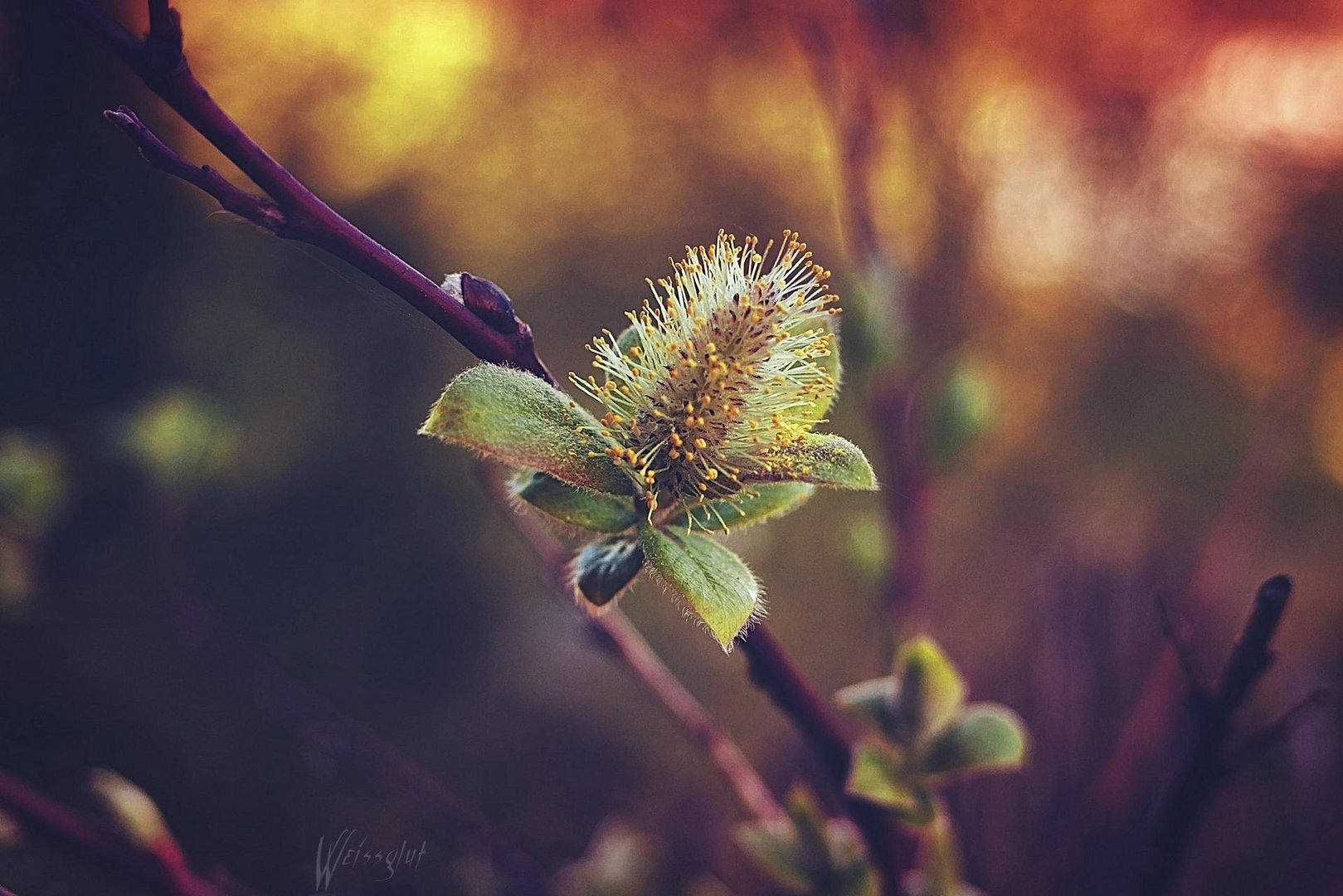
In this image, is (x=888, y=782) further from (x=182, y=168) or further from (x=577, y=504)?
(x=182, y=168)

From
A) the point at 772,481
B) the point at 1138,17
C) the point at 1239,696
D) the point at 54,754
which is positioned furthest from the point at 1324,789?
the point at 54,754

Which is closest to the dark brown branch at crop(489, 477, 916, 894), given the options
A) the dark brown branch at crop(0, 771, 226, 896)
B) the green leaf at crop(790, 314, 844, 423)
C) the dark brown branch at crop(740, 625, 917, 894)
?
the dark brown branch at crop(740, 625, 917, 894)

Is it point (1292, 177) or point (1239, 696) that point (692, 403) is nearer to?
point (1239, 696)

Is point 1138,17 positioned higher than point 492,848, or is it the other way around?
point 1138,17

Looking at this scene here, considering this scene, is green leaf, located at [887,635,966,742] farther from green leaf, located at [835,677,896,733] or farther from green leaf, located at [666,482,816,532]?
green leaf, located at [666,482,816,532]
